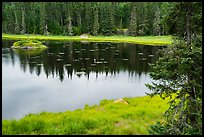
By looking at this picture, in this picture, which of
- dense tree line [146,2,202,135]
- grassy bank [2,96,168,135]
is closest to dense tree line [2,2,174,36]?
grassy bank [2,96,168,135]

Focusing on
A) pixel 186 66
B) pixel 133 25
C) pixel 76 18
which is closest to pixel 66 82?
pixel 186 66

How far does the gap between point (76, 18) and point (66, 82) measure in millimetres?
82764

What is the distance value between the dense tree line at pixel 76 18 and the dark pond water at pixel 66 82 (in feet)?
178

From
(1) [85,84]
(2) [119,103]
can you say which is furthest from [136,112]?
(1) [85,84]

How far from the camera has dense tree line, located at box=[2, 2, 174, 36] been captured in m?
99.9

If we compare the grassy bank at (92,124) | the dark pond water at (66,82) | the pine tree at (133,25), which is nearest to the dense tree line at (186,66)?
the grassy bank at (92,124)

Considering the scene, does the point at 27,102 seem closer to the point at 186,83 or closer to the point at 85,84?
the point at 85,84

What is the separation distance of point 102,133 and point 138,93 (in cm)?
1333

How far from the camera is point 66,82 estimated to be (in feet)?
99.7

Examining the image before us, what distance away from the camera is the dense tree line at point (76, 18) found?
328 feet

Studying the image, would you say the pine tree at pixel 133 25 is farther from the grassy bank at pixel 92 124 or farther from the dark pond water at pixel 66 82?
the grassy bank at pixel 92 124

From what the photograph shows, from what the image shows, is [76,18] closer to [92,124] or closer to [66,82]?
[66,82]

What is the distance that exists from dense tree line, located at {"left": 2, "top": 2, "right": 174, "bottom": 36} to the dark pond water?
5434cm

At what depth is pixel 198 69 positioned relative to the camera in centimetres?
930
